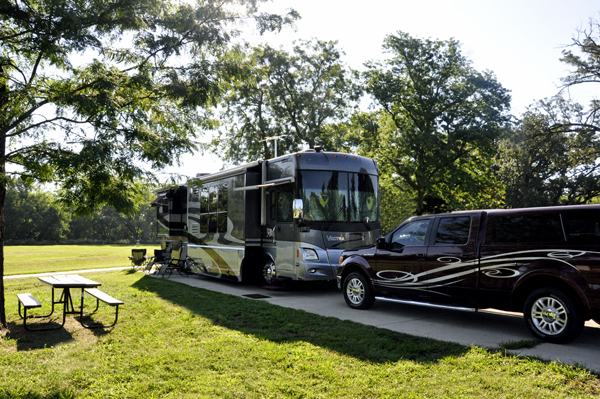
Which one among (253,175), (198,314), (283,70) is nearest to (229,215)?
(253,175)

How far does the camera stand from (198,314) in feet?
28.8

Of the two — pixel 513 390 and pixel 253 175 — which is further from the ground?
pixel 253 175

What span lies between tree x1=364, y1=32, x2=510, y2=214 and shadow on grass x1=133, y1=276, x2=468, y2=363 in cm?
1750

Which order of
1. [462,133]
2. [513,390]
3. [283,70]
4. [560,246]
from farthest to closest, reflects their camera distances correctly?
[283,70]
[462,133]
[560,246]
[513,390]

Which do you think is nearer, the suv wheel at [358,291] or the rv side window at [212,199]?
the suv wheel at [358,291]

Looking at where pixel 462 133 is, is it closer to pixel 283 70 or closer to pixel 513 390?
pixel 283 70

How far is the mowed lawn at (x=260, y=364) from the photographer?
4.62m

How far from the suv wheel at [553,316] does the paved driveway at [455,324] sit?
0.17 m

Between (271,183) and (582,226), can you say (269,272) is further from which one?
(582,226)

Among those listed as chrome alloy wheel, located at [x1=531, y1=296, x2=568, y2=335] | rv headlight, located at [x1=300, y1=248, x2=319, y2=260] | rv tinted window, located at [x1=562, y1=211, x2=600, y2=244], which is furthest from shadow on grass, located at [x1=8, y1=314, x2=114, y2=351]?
rv tinted window, located at [x1=562, y1=211, x2=600, y2=244]

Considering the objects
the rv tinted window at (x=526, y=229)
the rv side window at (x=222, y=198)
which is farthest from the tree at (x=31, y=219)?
the rv tinted window at (x=526, y=229)

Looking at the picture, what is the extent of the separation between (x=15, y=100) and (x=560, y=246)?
7.71m

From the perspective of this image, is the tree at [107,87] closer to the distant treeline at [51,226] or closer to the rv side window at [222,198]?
the rv side window at [222,198]

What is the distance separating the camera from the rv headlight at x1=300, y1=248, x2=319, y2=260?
35.8 ft
